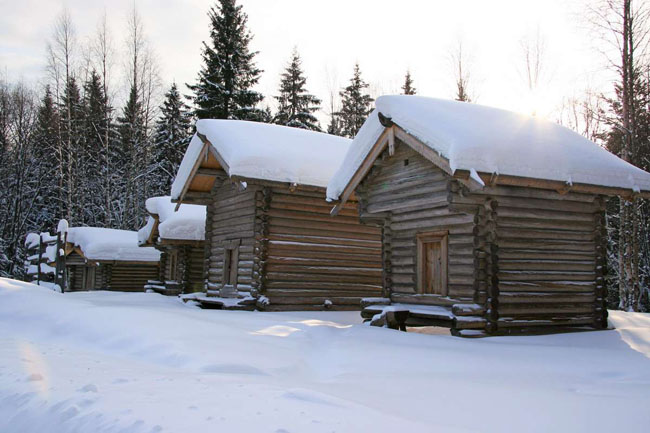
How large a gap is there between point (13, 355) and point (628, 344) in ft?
32.8

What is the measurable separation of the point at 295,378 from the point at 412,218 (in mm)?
7114

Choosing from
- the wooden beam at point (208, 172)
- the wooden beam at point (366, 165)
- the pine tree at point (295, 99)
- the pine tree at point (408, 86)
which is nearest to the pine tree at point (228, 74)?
the pine tree at point (295, 99)

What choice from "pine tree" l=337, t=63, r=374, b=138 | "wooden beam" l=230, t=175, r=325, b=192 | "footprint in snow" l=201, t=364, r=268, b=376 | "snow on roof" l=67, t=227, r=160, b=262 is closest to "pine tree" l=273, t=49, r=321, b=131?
"pine tree" l=337, t=63, r=374, b=138

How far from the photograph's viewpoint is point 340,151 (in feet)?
60.2

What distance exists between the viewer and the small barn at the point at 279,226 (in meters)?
15.5

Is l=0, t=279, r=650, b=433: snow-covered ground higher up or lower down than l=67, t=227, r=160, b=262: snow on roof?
lower down

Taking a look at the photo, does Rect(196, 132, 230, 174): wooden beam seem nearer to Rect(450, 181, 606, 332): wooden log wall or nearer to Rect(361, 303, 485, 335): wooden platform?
Rect(361, 303, 485, 335): wooden platform

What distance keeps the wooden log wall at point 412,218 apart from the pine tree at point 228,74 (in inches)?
910

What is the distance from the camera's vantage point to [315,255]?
1648 centimetres

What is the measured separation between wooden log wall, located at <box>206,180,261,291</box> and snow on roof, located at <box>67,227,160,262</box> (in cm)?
1446

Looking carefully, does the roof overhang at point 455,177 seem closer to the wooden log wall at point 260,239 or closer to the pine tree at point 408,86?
the wooden log wall at point 260,239

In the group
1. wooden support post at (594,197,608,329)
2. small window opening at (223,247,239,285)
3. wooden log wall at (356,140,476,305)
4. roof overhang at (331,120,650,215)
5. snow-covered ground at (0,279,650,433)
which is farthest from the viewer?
small window opening at (223,247,239,285)

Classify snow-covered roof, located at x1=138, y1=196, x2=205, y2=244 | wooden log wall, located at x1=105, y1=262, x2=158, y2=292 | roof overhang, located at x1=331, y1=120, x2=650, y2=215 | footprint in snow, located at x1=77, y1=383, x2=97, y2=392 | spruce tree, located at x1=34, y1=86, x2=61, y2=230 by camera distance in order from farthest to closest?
spruce tree, located at x1=34, y1=86, x2=61, y2=230 < wooden log wall, located at x1=105, y1=262, x2=158, y2=292 < snow-covered roof, located at x1=138, y1=196, x2=205, y2=244 < roof overhang, located at x1=331, y1=120, x2=650, y2=215 < footprint in snow, located at x1=77, y1=383, x2=97, y2=392

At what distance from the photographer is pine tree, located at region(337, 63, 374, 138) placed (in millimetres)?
41438
